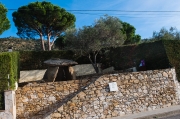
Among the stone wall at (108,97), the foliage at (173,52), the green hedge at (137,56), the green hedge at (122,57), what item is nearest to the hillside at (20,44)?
the green hedge at (122,57)

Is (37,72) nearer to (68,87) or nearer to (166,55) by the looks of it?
(68,87)

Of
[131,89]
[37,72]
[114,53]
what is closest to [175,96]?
[131,89]

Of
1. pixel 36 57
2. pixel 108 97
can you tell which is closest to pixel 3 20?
pixel 36 57

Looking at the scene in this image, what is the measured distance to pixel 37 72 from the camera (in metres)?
16.1

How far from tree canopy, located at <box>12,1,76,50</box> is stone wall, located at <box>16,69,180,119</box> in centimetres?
1571

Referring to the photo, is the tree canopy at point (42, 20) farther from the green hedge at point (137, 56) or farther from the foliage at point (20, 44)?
the green hedge at point (137, 56)

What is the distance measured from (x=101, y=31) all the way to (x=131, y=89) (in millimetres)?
6711

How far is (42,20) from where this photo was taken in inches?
928

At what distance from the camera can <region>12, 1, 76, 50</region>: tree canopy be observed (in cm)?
2322

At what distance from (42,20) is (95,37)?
10.8 m

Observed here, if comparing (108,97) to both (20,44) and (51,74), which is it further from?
(20,44)

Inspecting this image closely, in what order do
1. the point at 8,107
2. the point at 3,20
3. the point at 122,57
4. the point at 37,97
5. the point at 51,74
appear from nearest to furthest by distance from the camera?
the point at 8,107, the point at 37,97, the point at 51,74, the point at 122,57, the point at 3,20

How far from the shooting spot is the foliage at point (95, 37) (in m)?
15.1

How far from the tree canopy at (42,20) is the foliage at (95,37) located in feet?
26.1
